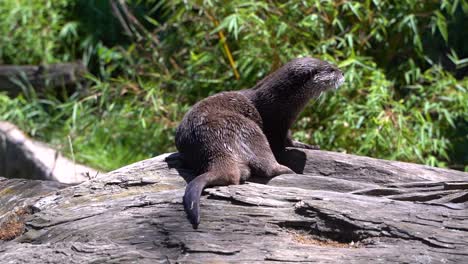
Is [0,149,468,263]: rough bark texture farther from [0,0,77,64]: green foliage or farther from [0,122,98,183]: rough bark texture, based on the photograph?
[0,0,77,64]: green foliage

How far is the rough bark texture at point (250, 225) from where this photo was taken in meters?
2.38

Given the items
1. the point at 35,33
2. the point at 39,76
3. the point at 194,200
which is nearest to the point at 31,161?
the point at 39,76

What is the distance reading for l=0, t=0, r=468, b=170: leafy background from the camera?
456cm

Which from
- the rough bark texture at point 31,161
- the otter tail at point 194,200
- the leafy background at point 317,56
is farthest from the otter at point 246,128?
the rough bark texture at point 31,161

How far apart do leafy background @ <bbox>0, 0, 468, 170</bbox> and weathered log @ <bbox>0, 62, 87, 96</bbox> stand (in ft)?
1.61

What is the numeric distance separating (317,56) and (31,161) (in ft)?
6.32

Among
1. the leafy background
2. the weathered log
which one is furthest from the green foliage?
the leafy background

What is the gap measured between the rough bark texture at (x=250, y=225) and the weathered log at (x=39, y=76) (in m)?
3.53

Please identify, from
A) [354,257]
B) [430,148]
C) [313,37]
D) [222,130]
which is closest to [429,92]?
[430,148]

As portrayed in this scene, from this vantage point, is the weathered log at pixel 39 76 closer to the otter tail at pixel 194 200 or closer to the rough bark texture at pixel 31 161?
the rough bark texture at pixel 31 161

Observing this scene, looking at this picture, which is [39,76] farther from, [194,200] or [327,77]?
[194,200]

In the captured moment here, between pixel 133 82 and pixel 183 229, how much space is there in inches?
115

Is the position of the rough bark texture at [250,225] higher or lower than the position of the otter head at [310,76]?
lower

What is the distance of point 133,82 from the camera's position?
5289 mm
